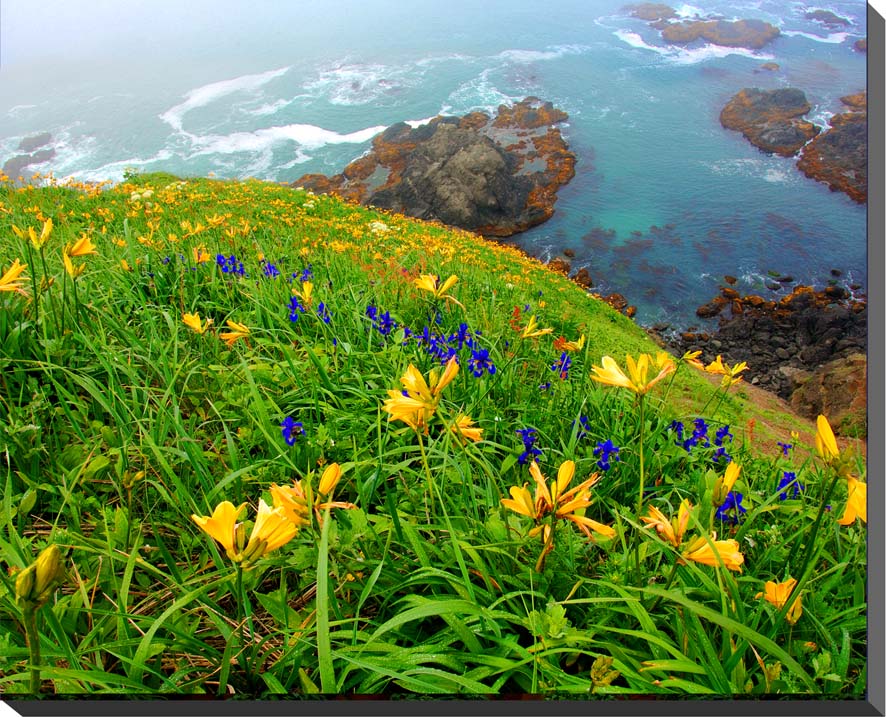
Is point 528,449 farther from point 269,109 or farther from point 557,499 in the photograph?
point 269,109

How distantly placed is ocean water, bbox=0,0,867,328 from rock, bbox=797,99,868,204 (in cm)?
6

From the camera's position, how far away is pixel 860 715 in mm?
968

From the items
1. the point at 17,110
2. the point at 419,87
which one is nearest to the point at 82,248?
the point at 17,110

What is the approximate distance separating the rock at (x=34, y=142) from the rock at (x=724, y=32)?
2574 millimetres

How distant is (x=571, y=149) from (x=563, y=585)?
134 inches

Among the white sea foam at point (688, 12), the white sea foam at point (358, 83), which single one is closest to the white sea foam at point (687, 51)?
the white sea foam at point (688, 12)

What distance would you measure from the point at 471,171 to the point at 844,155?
905cm

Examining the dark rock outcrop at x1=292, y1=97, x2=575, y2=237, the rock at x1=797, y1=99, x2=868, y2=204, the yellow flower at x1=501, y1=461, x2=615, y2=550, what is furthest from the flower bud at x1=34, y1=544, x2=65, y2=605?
the dark rock outcrop at x1=292, y1=97, x2=575, y2=237

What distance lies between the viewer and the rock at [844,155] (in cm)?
126

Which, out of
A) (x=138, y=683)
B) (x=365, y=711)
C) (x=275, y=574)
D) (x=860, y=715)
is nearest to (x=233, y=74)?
(x=275, y=574)

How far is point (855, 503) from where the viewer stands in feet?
3.02

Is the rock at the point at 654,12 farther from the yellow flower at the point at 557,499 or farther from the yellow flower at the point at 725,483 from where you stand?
the yellow flower at the point at 557,499

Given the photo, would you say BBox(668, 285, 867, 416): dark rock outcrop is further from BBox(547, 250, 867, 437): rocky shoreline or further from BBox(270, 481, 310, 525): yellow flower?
BBox(270, 481, 310, 525): yellow flower

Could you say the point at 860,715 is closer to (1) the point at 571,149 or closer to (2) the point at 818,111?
(2) the point at 818,111
